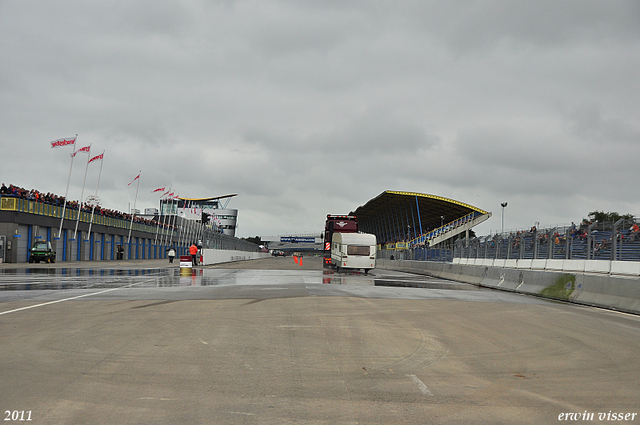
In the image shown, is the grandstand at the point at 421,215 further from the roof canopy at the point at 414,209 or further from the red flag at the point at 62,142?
the red flag at the point at 62,142

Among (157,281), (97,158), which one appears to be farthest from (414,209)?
(157,281)

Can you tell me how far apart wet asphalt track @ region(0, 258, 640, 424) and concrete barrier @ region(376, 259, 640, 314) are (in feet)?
7.41

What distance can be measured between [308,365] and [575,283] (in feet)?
43.7

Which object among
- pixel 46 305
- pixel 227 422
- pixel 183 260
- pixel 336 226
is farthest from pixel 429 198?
pixel 227 422

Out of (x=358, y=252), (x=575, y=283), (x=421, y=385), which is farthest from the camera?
(x=358, y=252)

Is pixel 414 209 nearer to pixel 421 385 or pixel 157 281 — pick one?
pixel 157 281

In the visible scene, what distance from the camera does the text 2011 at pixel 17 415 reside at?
4910mm

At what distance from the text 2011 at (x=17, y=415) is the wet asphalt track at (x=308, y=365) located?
0.13 feet

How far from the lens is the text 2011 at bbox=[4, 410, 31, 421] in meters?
4.91

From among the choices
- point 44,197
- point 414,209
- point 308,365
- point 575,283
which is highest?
point 414,209

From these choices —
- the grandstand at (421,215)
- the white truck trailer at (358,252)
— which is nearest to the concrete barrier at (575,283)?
the white truck trailer at (358,252)

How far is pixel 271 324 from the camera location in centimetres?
1050

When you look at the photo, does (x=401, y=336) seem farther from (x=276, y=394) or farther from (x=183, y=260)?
(x=183, y=260)

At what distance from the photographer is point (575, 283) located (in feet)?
58.4
